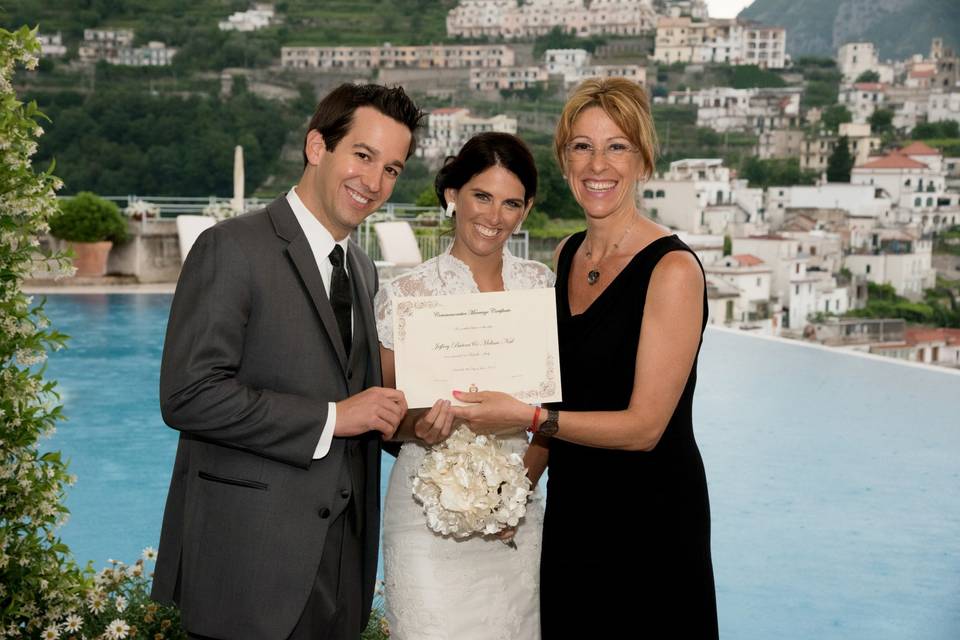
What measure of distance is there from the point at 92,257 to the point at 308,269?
12238mm

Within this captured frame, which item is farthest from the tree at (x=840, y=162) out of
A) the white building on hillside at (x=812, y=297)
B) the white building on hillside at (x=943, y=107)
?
the white building on hillside at (x=812, y=297)

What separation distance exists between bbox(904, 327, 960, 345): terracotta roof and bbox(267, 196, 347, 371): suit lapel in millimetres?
31444

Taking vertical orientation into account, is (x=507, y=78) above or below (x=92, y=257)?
above

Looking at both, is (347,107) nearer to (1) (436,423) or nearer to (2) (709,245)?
(1) (436,423)

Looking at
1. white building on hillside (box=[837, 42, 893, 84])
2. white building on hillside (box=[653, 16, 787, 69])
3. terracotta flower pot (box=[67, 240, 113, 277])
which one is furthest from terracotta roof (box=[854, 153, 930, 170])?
terracotta flower pot (box=[67, 240, 113, 277])

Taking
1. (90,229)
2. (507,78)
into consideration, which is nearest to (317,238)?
(90,229)

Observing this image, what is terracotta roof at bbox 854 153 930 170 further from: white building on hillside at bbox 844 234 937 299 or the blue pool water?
Result: the blue pool water

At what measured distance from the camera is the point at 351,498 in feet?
5.34

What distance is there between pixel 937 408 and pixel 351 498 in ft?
23.7

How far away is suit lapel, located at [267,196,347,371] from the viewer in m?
1.54

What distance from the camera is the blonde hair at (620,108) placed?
1.76 meters

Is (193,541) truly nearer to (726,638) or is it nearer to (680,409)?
(680,409)

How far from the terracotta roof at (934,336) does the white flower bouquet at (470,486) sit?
31178 millimetres

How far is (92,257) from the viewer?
508 inches
